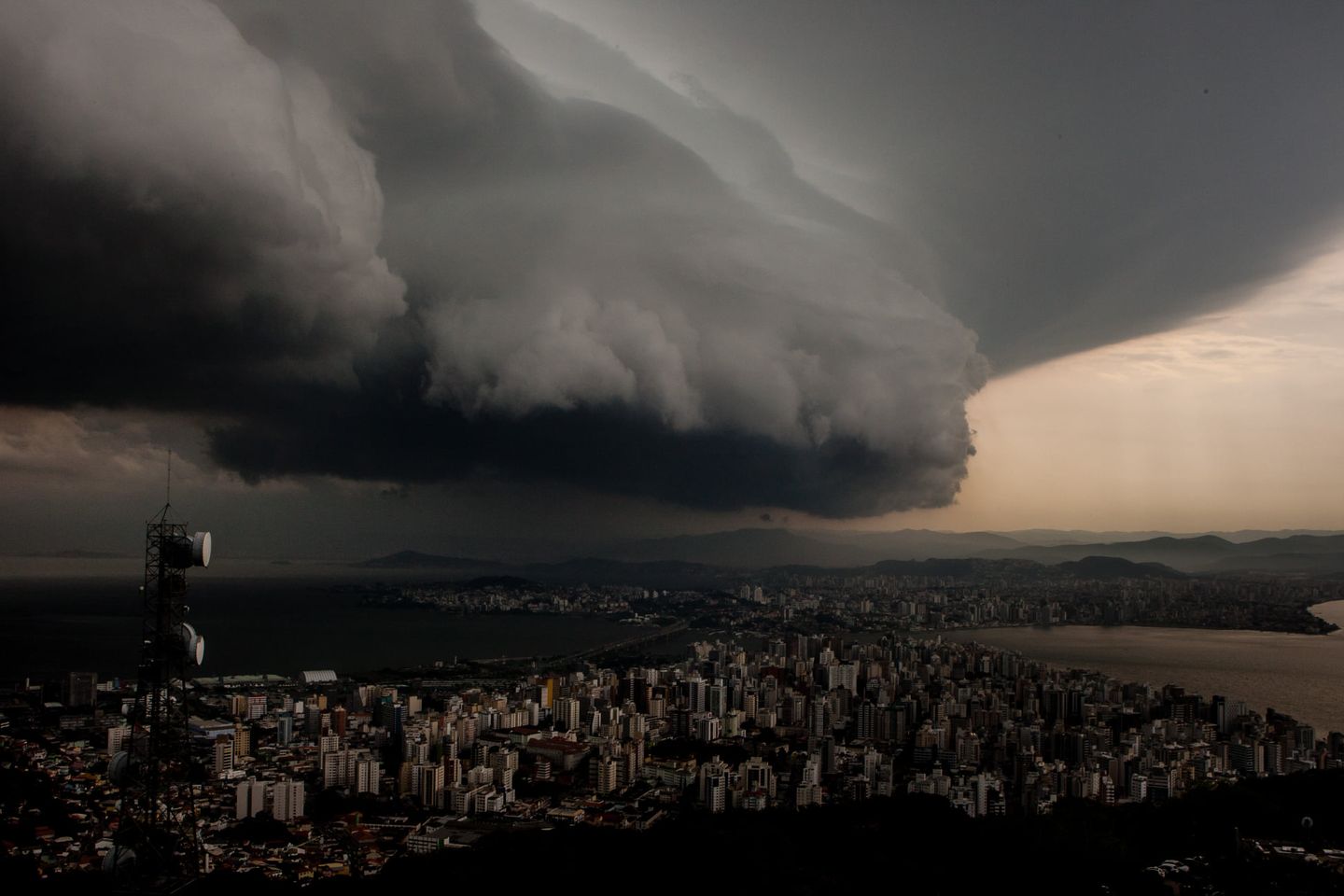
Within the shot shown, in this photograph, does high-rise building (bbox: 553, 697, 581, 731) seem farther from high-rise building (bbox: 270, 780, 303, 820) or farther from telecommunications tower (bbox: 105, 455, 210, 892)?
telecommunications tower (bbox: 105, 455, 210, 892)

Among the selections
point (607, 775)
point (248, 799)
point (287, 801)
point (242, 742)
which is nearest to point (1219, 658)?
point (607, 775)

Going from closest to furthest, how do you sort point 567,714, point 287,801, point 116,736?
point 287,801
point 116,736
point 567,714

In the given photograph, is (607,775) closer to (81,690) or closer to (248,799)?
(248,799)

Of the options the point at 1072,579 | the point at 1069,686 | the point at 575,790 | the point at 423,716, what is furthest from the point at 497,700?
the point at 1072,579

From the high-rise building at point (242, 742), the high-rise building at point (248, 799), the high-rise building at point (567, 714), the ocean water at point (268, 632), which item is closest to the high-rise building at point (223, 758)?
the high-rise building at point (242, 742)

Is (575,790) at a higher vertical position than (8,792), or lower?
lower

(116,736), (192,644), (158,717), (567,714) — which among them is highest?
(192,644)

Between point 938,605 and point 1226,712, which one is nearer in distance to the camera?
point 1226,712

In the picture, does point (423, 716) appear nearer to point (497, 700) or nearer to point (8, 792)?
point (497, 700)
